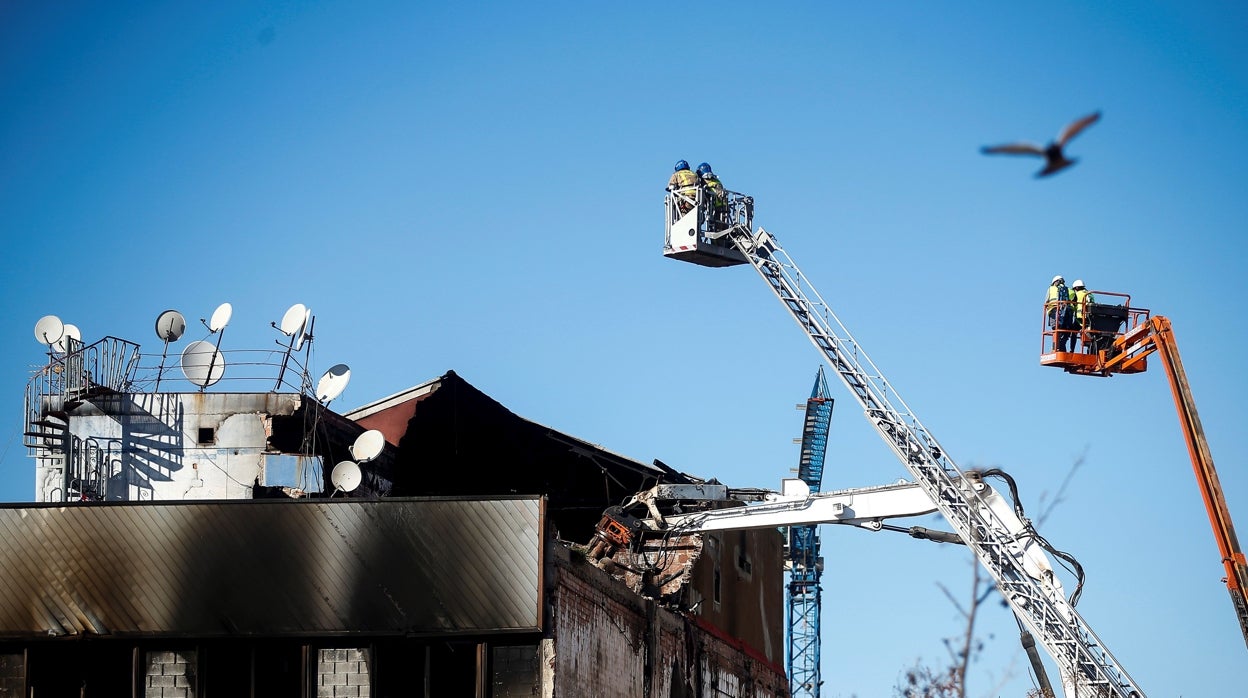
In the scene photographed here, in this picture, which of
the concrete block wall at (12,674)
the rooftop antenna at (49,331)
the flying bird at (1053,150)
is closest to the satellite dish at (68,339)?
the rooftop antenna at (49,331)

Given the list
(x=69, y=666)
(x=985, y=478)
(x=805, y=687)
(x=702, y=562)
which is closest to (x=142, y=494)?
(x=69, y=666)

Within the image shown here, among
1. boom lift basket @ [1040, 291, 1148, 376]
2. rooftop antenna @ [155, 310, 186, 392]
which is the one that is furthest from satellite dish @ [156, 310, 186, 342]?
boom lift basket @ [1040, 291, 1148, 376]

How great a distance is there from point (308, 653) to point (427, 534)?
111 inches

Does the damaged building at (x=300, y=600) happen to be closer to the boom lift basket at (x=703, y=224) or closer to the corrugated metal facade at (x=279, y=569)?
the corrugated metal facade at (x=279, y=569)

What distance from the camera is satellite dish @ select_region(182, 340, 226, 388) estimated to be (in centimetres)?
3784

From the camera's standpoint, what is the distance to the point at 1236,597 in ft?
96.4

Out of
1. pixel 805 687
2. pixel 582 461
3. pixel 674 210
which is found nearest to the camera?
pixel 674 210

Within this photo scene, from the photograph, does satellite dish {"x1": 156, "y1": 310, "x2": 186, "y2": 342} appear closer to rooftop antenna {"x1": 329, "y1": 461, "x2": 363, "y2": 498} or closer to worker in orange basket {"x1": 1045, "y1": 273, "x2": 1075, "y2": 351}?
rooftop antenna {"x1": 329, "y1": 461, "x2": 363, "y2": 498}

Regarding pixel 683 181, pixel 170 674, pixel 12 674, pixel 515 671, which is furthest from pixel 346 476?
pixel 683 181

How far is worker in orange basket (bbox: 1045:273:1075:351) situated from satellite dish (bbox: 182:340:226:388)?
18.6 meters

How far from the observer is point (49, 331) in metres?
39.3

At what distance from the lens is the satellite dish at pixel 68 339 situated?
130ft

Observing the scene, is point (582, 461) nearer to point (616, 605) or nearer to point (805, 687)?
point (616, 605)

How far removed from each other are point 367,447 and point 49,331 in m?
9.65
